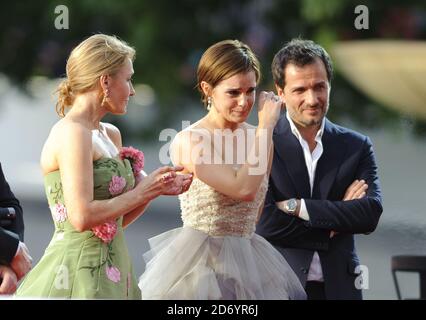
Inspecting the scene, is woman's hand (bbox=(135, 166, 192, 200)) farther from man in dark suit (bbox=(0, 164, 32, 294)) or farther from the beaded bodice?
man in dark suit (bbox=(0, 164, 32, 294))

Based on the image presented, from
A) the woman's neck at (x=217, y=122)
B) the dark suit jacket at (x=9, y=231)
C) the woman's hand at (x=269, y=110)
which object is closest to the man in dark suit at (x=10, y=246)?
the dark suit jacket at (x=9, y=231)

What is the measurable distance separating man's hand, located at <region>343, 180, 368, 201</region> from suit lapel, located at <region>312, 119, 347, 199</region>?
0.05 meters

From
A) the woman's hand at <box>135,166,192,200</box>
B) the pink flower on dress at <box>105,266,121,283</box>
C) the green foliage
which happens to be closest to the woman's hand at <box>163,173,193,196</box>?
the woman's hand at <box>135,166,192,200</box>

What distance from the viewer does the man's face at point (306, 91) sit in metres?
3.25

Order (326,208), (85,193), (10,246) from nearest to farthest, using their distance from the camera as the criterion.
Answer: (85,193) → (10,246) → (326,208)

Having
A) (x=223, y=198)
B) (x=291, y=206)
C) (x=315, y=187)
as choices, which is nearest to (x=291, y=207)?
(x=291, y=206)

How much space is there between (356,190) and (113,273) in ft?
2.47

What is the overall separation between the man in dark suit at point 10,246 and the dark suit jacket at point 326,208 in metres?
0.63

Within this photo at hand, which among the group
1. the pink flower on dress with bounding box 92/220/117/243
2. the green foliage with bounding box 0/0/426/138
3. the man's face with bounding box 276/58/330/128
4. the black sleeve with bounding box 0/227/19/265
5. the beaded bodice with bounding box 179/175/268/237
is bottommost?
the black sleeve with bounding box 0/227/19/265

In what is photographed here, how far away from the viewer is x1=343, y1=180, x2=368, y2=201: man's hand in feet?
10.8

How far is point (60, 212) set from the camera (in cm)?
288

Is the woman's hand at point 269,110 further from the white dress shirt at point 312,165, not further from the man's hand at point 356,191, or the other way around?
the man's hand at point 356,191

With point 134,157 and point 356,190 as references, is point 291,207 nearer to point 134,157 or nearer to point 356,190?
point 356,190

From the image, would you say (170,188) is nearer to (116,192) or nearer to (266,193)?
(116,192)
